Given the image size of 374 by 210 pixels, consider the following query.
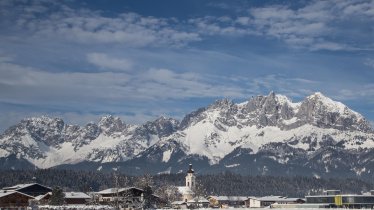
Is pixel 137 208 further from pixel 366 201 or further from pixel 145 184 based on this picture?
pixel 366 201

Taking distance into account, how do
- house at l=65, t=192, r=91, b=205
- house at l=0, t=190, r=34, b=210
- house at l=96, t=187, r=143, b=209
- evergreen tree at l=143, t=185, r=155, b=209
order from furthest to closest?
house at l=65, t=192, r=91, b=205, evergreen tree at l=143, t=185, r=155, b=209, house at l=96, t=187, r=143, b=209, house at l=0, t=190, r=34, b=210

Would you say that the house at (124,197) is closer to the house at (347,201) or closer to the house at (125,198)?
the house at (125,198)

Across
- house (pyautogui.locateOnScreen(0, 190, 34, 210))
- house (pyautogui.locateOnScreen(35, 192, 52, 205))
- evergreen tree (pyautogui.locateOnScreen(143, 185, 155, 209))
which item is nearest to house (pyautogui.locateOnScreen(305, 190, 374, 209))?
evergreen tree (pyautogui.locateOnScreen(143, 185, 155, 209))

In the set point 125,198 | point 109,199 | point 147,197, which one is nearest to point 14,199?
point 109,199

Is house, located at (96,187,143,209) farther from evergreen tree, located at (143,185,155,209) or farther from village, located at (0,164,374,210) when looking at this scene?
evergreen tree, located at (143,185,155,209)

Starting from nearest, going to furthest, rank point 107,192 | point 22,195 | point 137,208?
1. point 137,208
2. point 22,195
3. point 107,192

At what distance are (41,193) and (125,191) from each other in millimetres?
32473

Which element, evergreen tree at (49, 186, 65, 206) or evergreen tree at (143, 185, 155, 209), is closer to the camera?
evergreen tree at (49, 186, 65, 206)

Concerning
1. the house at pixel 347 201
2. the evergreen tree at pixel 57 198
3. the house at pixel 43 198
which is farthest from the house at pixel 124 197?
the house at pixel 347 201

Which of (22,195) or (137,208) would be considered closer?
(137,208)

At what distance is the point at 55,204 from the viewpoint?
176 meters

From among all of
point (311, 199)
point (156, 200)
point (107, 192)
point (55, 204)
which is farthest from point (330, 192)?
point (55, 204)


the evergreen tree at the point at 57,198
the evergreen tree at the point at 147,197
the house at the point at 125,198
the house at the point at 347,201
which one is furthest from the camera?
the house at the point at 347,201

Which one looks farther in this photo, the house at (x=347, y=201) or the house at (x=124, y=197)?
the house at (x=347, y=201)
